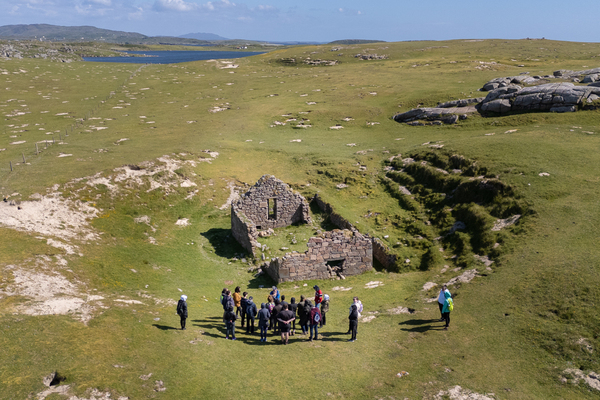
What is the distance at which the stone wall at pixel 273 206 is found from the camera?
35688 mm

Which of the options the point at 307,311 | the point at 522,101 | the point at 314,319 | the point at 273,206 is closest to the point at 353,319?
the point at 314,319

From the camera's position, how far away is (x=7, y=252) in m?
22.9

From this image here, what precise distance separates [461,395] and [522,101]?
178ft

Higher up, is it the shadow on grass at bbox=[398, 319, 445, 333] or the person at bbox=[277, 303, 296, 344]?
the person at bbox=[277, 303, 296, 344]

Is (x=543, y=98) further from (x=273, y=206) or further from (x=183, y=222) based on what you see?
(x=183, y=222)

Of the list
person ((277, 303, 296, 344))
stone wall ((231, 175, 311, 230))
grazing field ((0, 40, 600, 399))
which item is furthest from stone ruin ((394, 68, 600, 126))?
person ((277, 303, 296, 344))

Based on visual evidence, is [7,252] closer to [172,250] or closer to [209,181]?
[172,250]

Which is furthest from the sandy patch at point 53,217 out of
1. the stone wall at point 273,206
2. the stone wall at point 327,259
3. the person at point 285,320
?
the person at point 285,320

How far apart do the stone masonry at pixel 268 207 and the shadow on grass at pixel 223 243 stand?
557mm

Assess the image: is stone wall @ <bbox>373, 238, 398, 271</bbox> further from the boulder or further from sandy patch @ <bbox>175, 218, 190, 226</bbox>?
the boulder

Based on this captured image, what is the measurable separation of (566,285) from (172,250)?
26839 millimetres

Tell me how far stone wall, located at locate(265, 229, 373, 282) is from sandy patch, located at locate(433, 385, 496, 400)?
1426cm

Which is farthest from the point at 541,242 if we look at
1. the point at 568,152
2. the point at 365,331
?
the point at 568,152

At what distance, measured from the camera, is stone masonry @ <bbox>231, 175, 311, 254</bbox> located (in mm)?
35216
